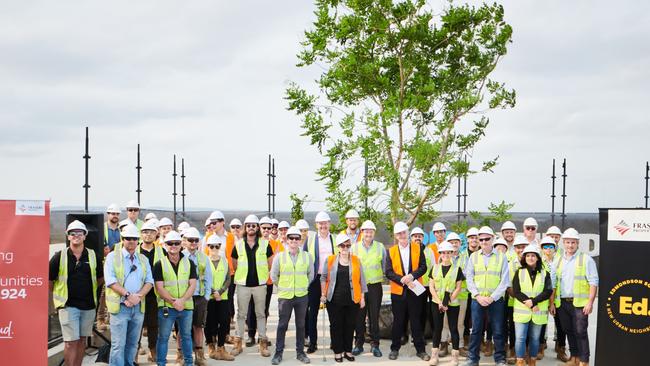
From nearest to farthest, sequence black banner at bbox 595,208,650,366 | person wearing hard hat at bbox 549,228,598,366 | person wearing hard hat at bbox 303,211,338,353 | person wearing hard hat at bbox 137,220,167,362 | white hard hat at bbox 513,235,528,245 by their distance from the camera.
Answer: black banner at bbox 595,208,650,366, person wearing hard hat at bbox 137,220,167,362, person wearing hard hat at bbox 549,228,598,366, white hard hat at bbox 513,235,528,245, person wearing hard hat at bbox 303,211,338,353

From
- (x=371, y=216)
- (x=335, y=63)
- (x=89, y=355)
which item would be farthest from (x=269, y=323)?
(x=335, y=63)

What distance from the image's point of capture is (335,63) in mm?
11391

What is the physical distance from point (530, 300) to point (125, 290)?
16.5 ft

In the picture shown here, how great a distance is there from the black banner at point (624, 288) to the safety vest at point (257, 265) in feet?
15.1

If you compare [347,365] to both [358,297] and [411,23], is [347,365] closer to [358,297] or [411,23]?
[358,297]

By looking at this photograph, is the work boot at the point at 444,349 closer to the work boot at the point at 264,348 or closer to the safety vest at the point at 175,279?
the work boot at the point at 264,348

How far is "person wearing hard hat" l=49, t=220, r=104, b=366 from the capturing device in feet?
24.9

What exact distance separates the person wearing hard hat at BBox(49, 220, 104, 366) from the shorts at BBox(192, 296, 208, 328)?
4.55ft

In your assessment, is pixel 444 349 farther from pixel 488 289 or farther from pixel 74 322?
pixel 74 322

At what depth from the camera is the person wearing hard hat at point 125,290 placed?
7.50 m

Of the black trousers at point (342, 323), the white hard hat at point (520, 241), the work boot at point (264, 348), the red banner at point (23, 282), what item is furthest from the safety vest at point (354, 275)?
the red banner at point (23, 282)

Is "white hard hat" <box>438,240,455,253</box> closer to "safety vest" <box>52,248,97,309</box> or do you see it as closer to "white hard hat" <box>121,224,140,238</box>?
"white hard hat" <box>121,224,140,238</box>

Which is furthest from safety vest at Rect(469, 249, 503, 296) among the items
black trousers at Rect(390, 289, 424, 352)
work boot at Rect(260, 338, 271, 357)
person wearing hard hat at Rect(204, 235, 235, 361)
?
person wearing hard hat at Rect(204, 235, 235, 361)

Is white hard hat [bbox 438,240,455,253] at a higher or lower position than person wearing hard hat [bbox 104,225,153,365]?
higher
